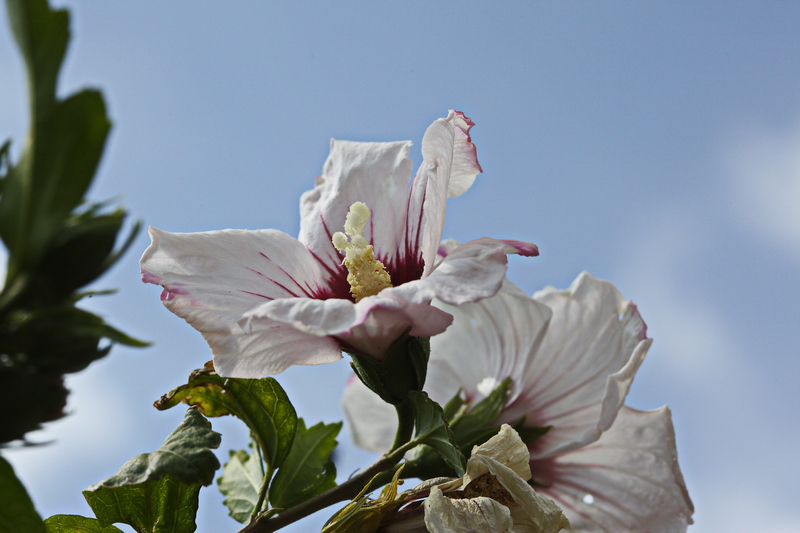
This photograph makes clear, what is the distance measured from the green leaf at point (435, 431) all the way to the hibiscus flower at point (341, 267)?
0.06m

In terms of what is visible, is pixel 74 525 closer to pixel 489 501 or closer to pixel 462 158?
pixel 489 501

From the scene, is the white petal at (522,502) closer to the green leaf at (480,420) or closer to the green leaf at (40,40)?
the green leaf at (480,420)

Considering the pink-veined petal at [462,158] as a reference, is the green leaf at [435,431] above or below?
below

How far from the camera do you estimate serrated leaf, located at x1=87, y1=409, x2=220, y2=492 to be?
1.73 ft

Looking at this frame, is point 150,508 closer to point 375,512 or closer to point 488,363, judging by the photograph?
point 375,512

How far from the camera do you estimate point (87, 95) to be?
320 mm

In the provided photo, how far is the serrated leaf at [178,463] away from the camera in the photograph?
1.73ft

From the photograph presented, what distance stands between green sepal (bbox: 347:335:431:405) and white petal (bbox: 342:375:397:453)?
33 cm

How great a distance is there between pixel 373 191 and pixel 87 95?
0.49m

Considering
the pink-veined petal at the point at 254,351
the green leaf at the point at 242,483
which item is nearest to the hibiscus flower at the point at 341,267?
the pink-veined petal at the point at 254,351

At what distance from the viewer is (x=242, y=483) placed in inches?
32.7

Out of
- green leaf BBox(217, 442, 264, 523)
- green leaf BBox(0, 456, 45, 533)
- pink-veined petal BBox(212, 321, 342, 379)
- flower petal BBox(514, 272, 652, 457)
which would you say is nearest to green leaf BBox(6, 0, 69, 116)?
green leaf BBox(0, 456, 45, 533)

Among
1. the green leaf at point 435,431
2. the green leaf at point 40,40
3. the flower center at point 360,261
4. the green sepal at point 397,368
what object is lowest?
the green leaf at point 435,431

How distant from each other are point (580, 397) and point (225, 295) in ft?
1.47
